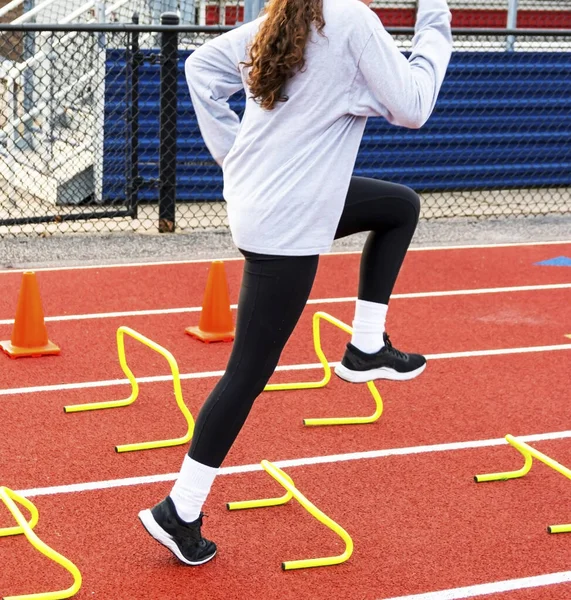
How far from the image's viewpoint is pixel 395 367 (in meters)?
4.25

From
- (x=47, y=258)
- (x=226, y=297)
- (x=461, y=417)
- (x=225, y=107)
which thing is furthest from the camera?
(x=47, y=258)

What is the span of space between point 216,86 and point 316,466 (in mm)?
1897

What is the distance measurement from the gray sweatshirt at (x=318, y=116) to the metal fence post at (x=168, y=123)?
19.2ft

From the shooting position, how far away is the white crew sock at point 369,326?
4199 mm

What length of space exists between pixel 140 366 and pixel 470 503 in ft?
7.77

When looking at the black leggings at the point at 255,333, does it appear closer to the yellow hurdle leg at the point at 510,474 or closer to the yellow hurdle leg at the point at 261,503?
the yellow hurdle leg at the point at 261,503

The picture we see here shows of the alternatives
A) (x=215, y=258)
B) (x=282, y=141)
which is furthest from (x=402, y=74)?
(x=215, y=258)

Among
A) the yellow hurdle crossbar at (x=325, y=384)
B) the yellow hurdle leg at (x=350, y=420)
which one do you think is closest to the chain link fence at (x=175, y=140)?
the yellow hurdle crossbar at (x=325, y=384)

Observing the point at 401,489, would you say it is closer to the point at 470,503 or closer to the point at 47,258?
the point at 470,503

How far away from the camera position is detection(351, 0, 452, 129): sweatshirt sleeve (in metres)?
3.24

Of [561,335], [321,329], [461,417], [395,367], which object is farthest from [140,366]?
[561,335]

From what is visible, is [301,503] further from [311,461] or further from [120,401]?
[120,401]

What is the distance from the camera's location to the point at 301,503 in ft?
13.7

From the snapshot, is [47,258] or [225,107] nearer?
[225,107]
